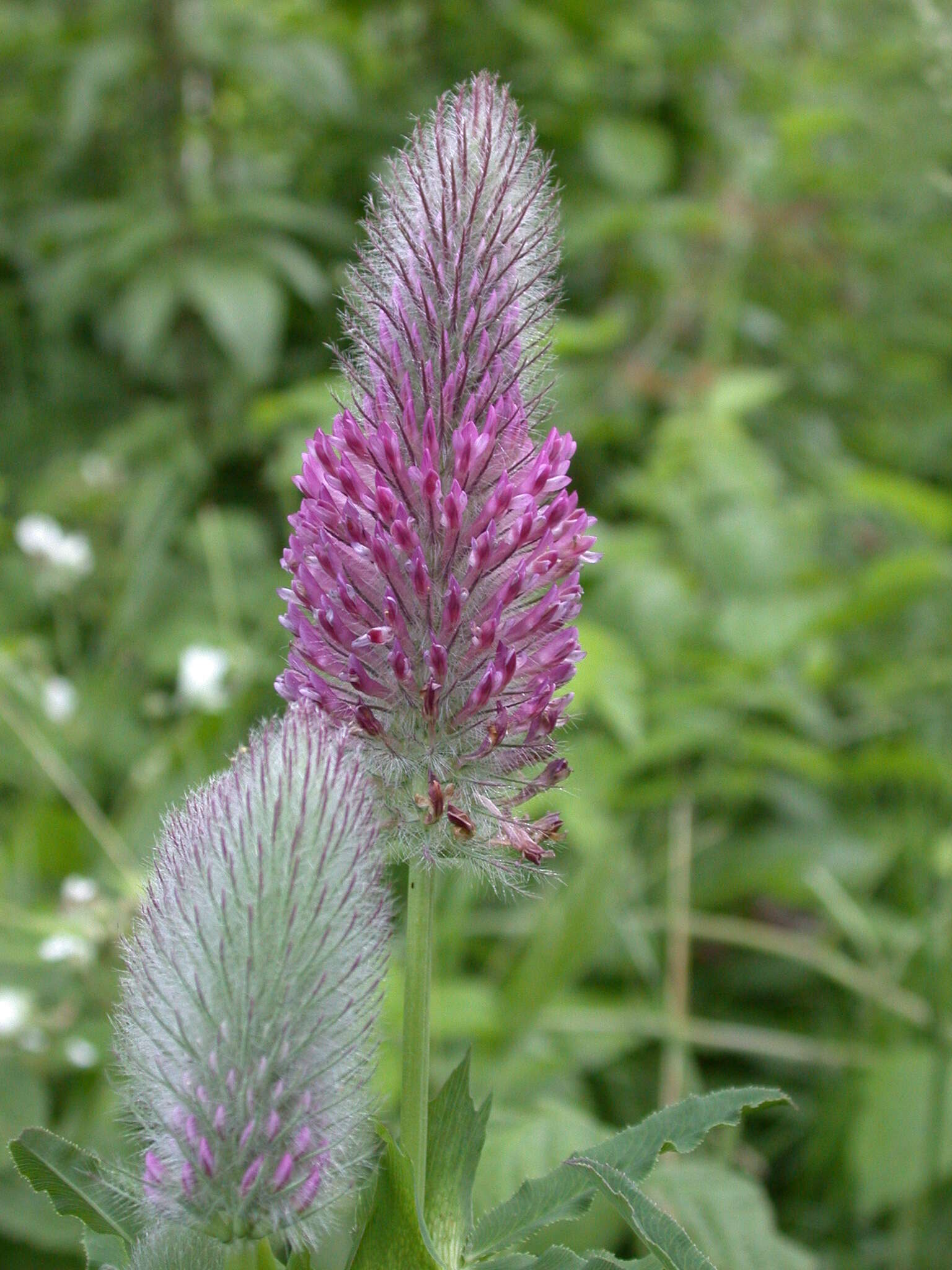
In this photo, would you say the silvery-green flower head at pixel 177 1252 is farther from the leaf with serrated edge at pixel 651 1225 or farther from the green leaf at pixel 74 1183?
the leaf with serrated edge at pixel 651 1225

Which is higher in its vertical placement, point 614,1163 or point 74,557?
point 74,557

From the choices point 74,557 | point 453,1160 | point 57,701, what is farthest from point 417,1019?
point 74,557

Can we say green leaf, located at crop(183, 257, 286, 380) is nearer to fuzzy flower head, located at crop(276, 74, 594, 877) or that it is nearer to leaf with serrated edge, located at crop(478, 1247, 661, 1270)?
fuzzy flower head, located at crop(276, 74, 594, 877)

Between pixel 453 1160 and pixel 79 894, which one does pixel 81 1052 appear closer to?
pixel 79 894

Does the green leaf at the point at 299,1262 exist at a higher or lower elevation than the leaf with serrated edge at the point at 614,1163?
lower

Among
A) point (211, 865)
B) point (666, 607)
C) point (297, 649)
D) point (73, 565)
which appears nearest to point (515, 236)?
point (297, 649)

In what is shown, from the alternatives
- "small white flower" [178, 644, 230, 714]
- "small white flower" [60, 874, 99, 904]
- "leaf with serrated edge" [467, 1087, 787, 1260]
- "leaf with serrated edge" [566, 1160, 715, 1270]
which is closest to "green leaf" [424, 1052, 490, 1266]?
"leaf with serrated edge" [467, 1087, 787, 1260]

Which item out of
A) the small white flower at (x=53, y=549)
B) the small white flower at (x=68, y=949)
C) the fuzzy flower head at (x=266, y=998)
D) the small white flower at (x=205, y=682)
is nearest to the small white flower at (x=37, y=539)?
the small white flower at (x=53, y=549)
